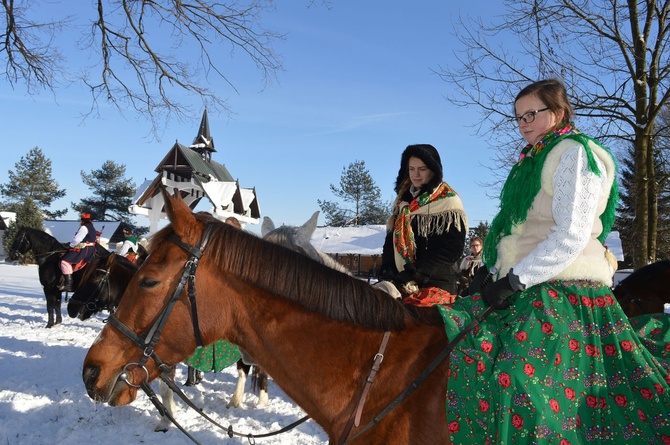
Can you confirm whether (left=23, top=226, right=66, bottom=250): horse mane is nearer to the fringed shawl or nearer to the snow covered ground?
the snow covered ground

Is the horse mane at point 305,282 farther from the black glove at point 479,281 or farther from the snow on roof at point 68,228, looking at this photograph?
the snow on roof at point 68,228

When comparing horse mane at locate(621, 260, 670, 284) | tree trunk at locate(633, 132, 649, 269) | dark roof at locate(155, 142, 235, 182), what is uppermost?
dark roof at locate(155, 142, 235, 182)

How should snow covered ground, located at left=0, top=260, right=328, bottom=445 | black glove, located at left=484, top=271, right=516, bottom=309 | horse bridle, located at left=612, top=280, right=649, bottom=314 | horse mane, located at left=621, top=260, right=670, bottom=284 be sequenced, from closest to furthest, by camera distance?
black glove, located at left=484, top=271, right=516, bottom=309, snow covered ground, located at left=0, top=260, right=328, bottom=445, horse bridle, located at left=612, top=280, right=649, bottom=314, horse mane, located at left=621, top=260, right=670, bottom=284

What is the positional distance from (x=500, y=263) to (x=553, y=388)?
2.16 feet

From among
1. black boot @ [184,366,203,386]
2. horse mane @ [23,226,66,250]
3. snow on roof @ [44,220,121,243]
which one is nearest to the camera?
black boot @ [184,366,203,386]

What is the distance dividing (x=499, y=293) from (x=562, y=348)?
0.33 m

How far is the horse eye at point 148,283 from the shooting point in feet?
7.20

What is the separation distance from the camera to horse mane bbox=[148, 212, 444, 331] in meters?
2.21

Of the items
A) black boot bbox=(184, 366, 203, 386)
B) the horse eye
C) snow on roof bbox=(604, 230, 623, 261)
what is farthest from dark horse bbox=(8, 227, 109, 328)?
snow on roof bbox=(604, 230, 623, 261)

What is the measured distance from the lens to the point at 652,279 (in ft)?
19.6

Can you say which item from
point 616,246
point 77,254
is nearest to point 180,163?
point 77,254

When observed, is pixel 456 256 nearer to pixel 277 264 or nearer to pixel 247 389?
pixel 277 264

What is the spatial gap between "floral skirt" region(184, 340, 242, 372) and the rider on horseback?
9178 millimetres

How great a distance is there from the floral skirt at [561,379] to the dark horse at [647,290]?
4.47 meters
